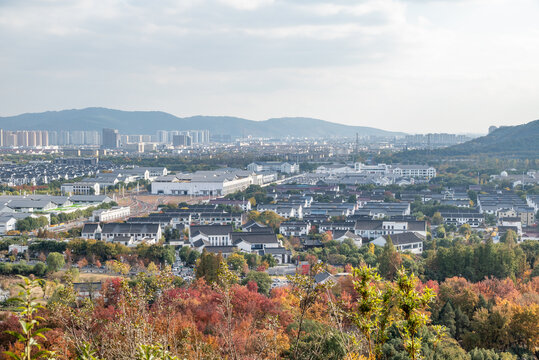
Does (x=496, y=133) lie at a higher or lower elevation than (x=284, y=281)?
higher

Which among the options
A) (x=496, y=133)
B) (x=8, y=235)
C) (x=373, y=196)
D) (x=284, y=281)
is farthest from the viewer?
(x=496, y=133)

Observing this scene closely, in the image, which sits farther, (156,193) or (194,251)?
(156,193)

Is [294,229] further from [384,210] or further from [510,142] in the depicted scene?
[510,142]

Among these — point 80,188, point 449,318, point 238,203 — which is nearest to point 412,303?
point 449,318

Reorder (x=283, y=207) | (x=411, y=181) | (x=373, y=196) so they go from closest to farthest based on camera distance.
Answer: (x=283, y=207), (x=373, y=196), (x=411, y=181)

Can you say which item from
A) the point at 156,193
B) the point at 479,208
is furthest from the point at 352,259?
the point at 156,193

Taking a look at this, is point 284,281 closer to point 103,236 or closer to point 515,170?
point 103,236

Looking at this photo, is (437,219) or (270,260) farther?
(437,219)
